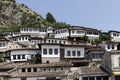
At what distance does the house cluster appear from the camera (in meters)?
57.1

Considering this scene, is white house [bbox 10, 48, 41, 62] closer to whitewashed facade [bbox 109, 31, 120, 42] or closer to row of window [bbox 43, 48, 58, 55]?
row of window [bbox 43, 48, 58, 55]

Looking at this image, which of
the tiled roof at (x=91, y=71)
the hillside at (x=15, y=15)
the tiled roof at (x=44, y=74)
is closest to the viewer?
the tiled roof at (x=91, y=71)

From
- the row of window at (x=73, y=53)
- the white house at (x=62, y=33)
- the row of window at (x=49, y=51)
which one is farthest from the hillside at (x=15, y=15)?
the row of window at (x=49, y=51)

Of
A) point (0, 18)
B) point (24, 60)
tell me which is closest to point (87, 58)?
point (24, 60)

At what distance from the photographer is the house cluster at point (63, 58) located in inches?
2249

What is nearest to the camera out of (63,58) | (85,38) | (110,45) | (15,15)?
(63,58)

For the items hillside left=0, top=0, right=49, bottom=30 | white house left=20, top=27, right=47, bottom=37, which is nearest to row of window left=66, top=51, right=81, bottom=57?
white house left=20, top=27, right=47, bottom=37

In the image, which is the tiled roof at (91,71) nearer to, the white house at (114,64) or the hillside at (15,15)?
the white house at (114,64)

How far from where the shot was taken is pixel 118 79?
184 ft

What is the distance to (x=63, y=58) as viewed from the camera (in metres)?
71.8

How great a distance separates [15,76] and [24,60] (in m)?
15.4

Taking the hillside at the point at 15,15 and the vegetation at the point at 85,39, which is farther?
the hillside at the point at 15,15

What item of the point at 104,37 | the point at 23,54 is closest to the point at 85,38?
the point at 104,37

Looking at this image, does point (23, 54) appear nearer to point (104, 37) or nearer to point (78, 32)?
point (78, 32)
